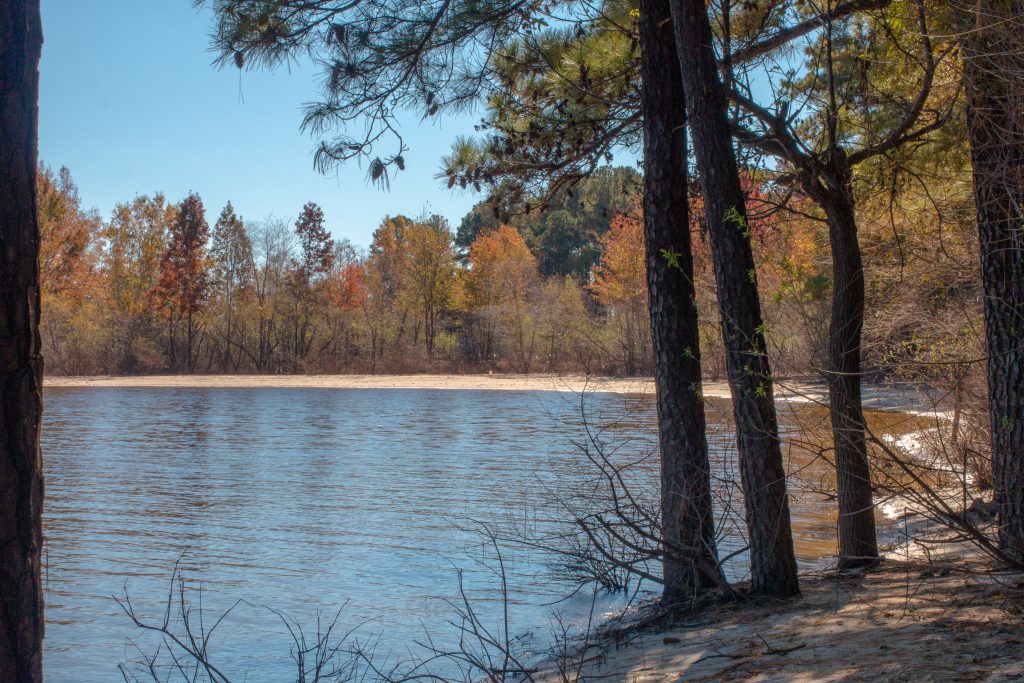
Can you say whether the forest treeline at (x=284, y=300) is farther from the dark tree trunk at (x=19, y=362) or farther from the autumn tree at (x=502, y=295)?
the dark tree trunk at (x=19, y=362)

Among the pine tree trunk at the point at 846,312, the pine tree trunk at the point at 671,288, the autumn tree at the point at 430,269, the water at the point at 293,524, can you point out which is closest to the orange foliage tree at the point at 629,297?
the autumn tree at the point at 430,269

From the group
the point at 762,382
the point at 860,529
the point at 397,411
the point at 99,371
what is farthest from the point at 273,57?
the point at 99,371

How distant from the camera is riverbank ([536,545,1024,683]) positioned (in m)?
4.11

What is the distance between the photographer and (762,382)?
20.4 feet

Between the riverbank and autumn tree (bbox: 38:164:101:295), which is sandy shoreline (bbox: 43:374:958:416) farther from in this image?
the riverbank

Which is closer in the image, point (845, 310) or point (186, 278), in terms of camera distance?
point (845, 310)

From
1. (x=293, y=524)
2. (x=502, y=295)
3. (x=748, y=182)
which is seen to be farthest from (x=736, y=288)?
(x=502, y=295)

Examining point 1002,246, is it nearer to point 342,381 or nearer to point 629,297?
point 629,297

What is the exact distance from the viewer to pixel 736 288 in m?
6.16

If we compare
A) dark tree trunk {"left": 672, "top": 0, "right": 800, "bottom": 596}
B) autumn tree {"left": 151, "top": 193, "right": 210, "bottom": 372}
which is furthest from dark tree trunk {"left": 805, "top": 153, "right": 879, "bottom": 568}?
autumn tree {"left": 151, "top": 193, "right": 210, "bottom": 372}

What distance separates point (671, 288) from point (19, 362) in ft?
15.4

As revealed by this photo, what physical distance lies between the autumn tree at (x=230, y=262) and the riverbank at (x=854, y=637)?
1951 inches

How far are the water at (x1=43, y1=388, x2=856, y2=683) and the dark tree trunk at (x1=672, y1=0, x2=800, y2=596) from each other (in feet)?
0.91

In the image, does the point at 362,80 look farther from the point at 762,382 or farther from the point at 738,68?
the point at 762,382
